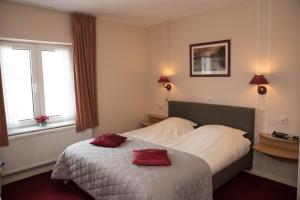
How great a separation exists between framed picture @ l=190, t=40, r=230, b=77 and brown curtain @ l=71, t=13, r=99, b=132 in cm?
173

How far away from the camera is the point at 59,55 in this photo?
11.8 ft

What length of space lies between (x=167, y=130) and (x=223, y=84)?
1.15 meters

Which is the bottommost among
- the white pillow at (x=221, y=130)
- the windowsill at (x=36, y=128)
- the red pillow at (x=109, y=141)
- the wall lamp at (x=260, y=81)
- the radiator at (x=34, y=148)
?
the radiator at (x=34, y=148)

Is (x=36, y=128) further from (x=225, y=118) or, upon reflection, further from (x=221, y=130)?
(x=225, y=118)

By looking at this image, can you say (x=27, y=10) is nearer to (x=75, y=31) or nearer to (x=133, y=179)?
(x=75, y=31)

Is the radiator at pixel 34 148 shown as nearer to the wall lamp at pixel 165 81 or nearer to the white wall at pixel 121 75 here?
the white wall at pixel 121 75

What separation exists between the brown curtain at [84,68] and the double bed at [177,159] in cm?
84

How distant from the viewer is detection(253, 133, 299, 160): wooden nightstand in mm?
2691

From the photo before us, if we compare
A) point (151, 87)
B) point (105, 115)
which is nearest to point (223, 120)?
point (151, 87)

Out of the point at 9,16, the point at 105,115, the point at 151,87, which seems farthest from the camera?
the point at 151,87

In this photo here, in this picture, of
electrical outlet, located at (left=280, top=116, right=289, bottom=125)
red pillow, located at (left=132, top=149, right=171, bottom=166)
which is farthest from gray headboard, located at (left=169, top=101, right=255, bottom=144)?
red pillow, located at (left=132, top=149, right=171, bottom=166)

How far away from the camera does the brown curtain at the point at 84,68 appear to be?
353cm

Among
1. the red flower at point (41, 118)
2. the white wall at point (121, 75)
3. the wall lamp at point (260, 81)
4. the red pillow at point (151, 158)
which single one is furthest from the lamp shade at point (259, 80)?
the red flower at point (41, 118)

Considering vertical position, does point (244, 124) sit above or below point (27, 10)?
below
